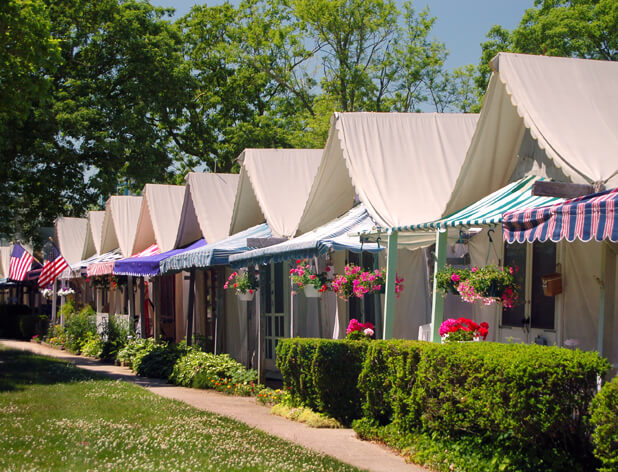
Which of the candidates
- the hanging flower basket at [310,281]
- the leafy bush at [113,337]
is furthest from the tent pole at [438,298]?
the leafy bush at [113,337]

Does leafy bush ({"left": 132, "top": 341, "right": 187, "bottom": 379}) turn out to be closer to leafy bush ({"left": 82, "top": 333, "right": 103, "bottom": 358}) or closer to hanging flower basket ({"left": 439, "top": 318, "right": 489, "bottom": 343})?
leafy bush ({"left": 82, "top": 333, "right": 103, "bottom": 358})

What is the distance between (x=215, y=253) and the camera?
48.7ft

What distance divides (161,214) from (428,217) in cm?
1193

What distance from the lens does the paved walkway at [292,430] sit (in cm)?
828

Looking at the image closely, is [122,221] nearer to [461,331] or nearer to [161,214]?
[161,214]

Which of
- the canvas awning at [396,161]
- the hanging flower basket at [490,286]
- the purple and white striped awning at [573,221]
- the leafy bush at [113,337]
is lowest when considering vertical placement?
the leafy bush at [113,337]

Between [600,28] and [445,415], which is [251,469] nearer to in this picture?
[445,415]

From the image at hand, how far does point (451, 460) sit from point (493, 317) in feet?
13.4

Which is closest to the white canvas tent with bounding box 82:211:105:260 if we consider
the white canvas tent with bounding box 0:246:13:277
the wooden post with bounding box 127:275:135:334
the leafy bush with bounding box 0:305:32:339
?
the wooden post with bounding box 127:275:135:334

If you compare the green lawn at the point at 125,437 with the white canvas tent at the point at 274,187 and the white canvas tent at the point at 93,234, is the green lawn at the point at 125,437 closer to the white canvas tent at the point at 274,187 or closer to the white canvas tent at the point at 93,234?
the white canvas tent at the point at 274,187

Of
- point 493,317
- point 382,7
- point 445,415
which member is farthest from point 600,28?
point 445,415

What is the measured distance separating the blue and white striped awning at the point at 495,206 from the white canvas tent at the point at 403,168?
65.7 inches

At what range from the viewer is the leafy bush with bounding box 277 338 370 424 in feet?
33.6

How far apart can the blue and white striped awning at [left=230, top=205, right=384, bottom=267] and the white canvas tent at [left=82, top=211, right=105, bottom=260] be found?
1719 centimetres
